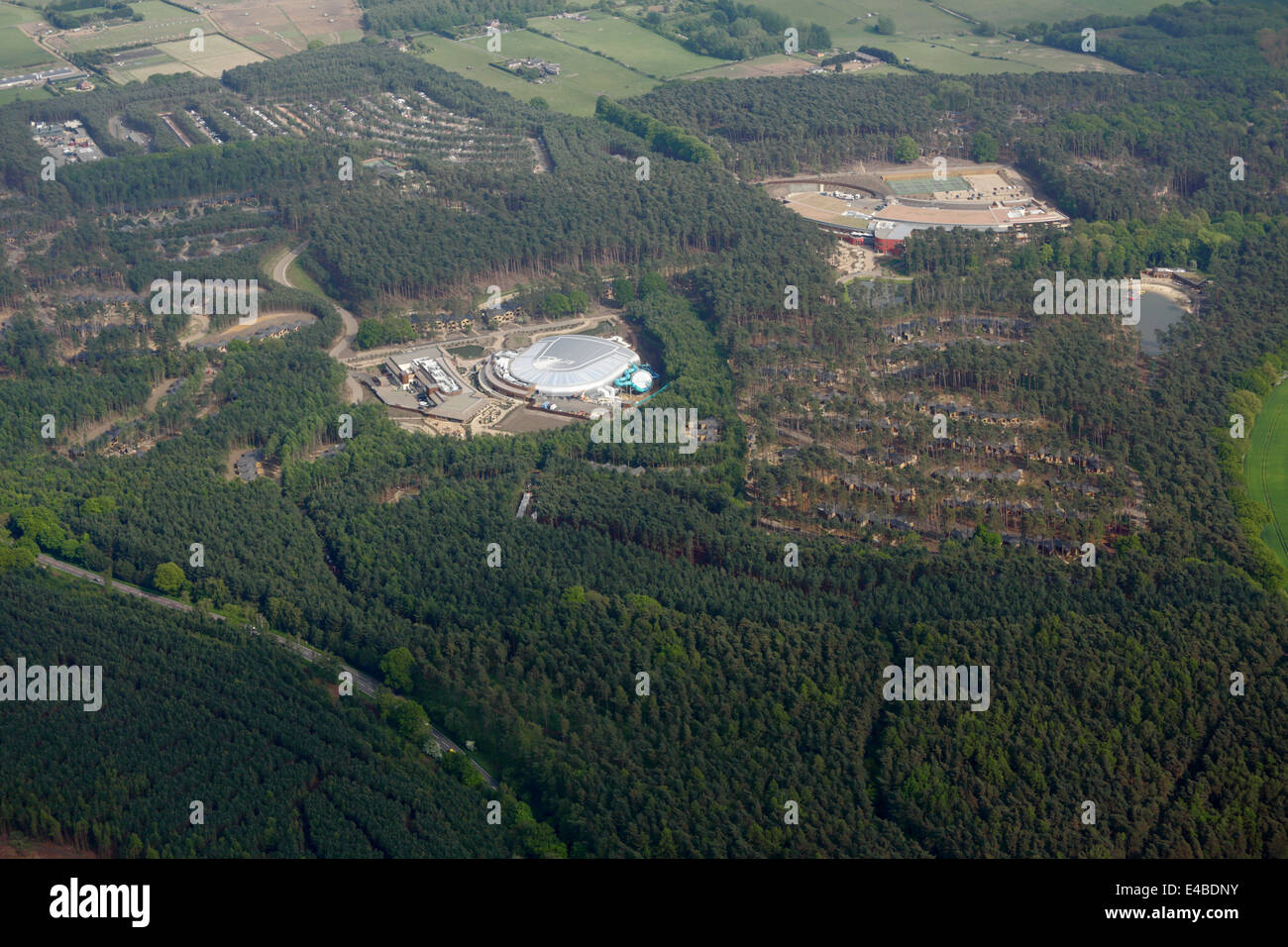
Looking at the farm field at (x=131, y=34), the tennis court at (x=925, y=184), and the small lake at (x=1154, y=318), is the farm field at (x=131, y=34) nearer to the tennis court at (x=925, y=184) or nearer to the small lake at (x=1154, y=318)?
the tennis court at (x=925, y=184)

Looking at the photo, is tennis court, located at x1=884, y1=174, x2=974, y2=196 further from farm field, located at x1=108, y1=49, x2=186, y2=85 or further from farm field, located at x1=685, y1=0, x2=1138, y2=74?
farm field, located at x1=108, y1=49, x2=186, y2=85

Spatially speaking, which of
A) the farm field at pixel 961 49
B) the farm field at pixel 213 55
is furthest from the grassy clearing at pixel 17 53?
the farm field at pixel 961 49

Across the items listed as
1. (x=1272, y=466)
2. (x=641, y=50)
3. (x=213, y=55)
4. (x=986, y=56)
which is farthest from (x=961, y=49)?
(x=1272, y=466)

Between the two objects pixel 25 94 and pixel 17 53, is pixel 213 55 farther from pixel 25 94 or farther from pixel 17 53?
pixel 17 53

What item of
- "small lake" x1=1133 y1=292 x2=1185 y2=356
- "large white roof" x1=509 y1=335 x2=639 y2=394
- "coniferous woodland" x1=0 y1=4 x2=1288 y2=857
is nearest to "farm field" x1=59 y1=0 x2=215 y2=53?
"coniferous woodland" x1=0 y1=4 x2=1288 y2=857

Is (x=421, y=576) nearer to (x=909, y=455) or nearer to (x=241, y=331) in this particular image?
(x=909, y=455)

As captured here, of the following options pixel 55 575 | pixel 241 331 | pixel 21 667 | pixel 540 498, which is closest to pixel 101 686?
pixel 21 667
